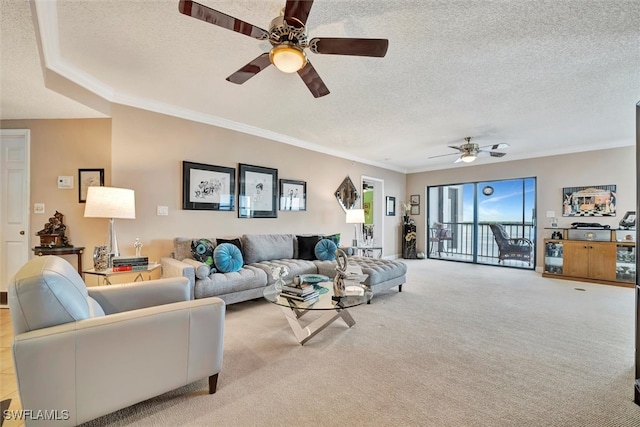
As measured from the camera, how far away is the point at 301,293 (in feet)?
7.81

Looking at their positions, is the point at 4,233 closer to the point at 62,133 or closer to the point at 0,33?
the point at 62,133

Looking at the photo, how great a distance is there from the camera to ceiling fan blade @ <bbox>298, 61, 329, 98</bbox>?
7.00 ft

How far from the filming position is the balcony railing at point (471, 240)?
21.1ft

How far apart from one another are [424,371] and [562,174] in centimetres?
584

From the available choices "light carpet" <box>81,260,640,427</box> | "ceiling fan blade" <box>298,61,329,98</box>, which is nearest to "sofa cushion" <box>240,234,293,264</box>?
"light carpet" <box>81,260,640,427</box>

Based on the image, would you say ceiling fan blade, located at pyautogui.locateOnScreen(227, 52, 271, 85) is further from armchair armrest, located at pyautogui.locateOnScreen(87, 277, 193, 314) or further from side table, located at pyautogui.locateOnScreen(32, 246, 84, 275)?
side table, located at pyautogui.locateOnScreen(32, 246, 84, 275)

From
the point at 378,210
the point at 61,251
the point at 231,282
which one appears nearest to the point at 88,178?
the point at 61,251

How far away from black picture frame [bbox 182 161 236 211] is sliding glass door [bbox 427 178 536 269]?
569 cm

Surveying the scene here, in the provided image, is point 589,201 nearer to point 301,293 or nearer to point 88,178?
point 301,293

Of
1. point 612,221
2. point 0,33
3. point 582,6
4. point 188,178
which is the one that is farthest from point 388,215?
point 0,33

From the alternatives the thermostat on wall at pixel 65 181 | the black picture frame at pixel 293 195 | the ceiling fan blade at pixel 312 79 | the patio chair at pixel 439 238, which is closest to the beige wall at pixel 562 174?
the patio chair at pixel 439 238

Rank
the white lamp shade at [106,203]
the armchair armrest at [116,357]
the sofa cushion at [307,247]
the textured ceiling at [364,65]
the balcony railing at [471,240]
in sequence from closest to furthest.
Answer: the armchair armrest at [116,357] → the textured ceiling at [364,65] → the white lamp shade at [106,203] → the sofa cushion at [307,247] → the balcony railing at [471,240]

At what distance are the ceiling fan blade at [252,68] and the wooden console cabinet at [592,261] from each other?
615 centimetres

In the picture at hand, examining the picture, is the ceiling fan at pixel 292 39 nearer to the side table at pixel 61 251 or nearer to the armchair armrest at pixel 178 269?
the armchair armrest at pixel 178 269
